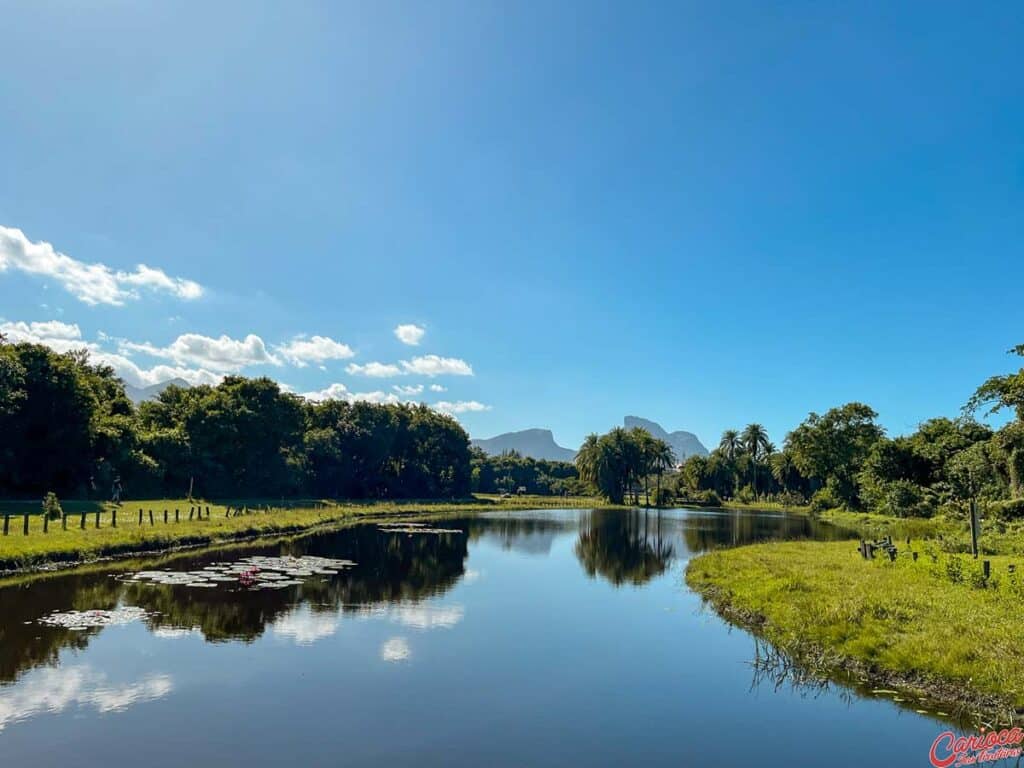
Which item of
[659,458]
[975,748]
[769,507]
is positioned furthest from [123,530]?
[769,507]

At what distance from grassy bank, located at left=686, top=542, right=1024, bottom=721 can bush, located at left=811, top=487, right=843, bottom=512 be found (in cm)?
7292

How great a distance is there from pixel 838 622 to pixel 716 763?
9565 millimetres

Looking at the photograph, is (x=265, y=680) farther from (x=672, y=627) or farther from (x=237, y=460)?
(x=237, y=460)

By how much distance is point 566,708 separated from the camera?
14.2 m

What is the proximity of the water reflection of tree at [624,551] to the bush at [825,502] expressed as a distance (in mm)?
37101

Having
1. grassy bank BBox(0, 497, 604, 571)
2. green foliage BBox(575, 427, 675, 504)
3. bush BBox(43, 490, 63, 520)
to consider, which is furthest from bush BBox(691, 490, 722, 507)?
bush BBox(43, 490, 63, 520)

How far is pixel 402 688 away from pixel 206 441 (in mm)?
68532

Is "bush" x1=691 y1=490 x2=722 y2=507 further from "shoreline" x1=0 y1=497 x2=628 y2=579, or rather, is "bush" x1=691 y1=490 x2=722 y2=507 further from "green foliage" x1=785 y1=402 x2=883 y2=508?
"shoreline" x1=0 y1=497 x2=628 y2=579

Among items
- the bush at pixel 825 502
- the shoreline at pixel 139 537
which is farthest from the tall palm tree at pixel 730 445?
the shoreline at pixel 139 537

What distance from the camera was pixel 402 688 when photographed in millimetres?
14953

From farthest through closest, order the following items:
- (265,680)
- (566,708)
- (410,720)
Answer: (265,680)
(566,708)
(410,720)

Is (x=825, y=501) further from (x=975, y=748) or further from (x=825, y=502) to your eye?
(x=975, y=748)

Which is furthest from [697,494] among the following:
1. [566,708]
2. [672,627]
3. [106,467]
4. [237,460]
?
[566,708]

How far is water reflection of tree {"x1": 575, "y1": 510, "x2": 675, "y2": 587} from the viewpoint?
36406mm
